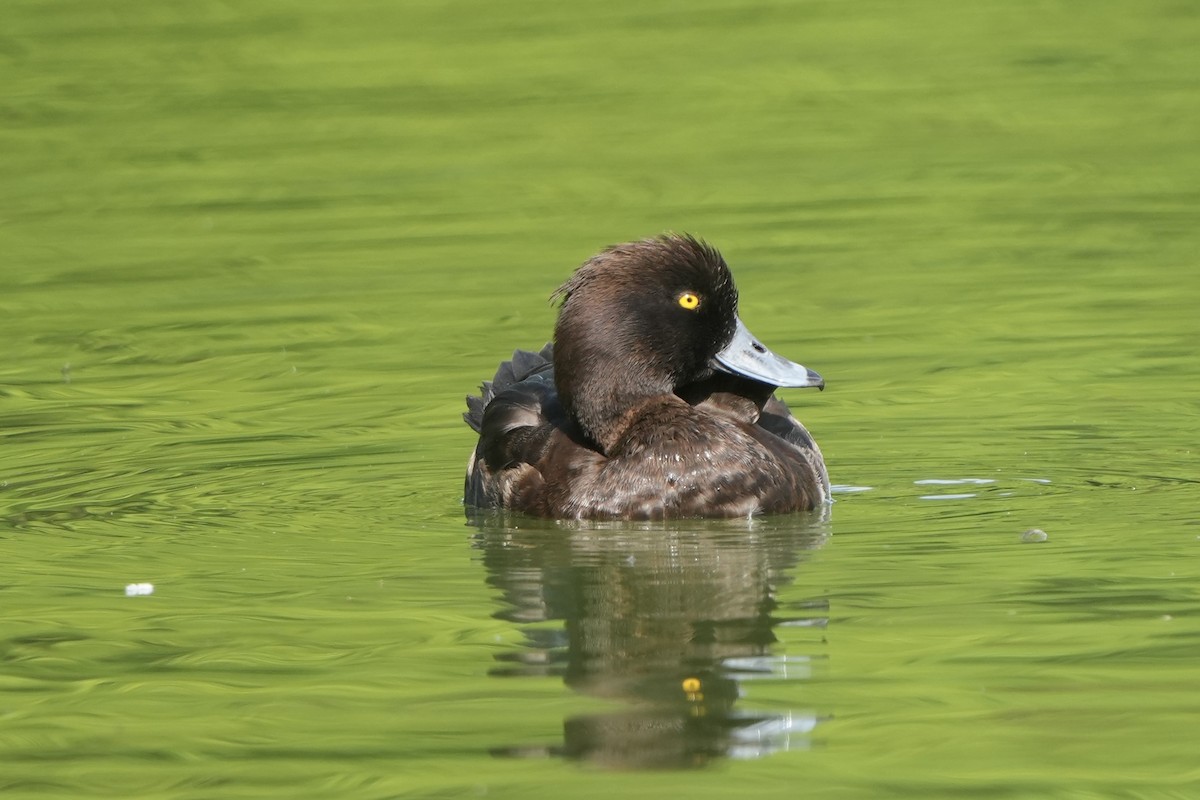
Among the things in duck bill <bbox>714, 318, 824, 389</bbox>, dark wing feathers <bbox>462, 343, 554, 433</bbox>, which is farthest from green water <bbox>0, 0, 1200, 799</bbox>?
duck bill <bbox>714, 318, 824, 389</bbox>

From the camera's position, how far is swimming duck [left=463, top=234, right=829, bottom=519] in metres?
9.33

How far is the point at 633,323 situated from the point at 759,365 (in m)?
0.61

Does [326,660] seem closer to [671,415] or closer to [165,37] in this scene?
[671,415]

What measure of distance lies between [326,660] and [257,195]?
1068cm

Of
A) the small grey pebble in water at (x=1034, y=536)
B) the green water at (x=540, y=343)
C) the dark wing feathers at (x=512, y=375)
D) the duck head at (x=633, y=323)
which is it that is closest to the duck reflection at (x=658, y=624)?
the green water at (x=540, y=343)

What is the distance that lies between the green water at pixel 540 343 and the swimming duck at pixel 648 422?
177 mm

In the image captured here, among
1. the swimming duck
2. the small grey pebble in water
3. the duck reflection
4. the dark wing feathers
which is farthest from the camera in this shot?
the dark wing feathers

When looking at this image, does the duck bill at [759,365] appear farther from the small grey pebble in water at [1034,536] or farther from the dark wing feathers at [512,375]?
the small grey pebble in water at [1034,536]

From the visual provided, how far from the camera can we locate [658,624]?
7.62 meters

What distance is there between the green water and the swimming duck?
177 millimetres

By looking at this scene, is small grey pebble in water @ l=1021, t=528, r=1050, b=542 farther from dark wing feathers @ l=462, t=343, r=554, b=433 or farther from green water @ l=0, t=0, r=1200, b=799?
dark wing feathers @ l=462, t=343, r=554, b=433

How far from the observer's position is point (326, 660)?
290 inches

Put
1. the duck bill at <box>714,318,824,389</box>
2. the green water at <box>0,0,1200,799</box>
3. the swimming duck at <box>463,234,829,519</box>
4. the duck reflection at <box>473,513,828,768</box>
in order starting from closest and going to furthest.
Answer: the duck reflection at <box>473,513,828,768</box>, the green water at <box>0,0,1200,799</box>, the swimming duck at <box>463,234,829,519</box>, the duck bill at <box>714,318,824,389</box>

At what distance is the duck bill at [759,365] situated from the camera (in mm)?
9727
